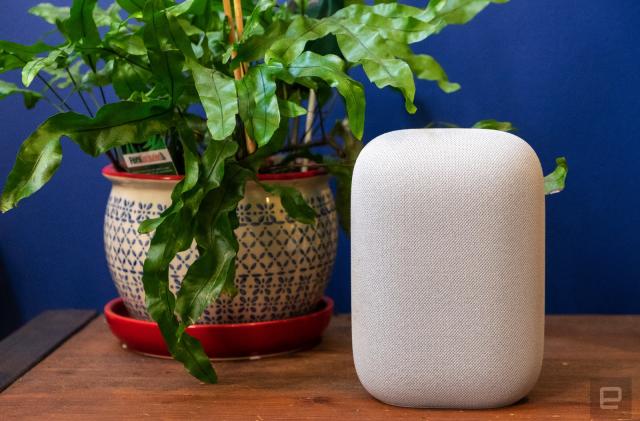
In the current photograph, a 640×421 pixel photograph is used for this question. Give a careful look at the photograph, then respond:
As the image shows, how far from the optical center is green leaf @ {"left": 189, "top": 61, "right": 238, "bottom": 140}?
81cm

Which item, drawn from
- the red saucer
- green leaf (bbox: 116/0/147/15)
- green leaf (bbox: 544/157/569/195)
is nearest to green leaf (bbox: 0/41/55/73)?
green leaf (bbox: 116/0/147/15)

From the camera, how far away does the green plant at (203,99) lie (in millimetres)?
838

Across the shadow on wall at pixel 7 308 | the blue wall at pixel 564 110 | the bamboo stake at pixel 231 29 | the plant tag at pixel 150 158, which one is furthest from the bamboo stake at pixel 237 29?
the shadow on wall at pixel 7 308

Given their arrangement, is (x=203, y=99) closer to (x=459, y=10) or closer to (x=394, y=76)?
(x=394, y=76)

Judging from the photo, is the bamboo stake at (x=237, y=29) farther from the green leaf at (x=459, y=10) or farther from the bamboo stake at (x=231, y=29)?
the green leaf at (x=459, y=10)

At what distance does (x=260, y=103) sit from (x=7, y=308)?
69 cm

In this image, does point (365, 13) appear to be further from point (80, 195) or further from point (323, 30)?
point (80, 195)

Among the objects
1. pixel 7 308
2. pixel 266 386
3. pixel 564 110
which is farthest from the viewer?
pixel 7 308

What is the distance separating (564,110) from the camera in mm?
1209

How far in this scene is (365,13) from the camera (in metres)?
0.91

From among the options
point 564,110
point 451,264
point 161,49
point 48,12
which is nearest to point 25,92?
point 48,12

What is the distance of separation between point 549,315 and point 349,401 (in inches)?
18.6

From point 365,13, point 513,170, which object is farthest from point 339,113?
point 513,170

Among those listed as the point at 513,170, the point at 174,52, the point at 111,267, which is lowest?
the point at 111,267
